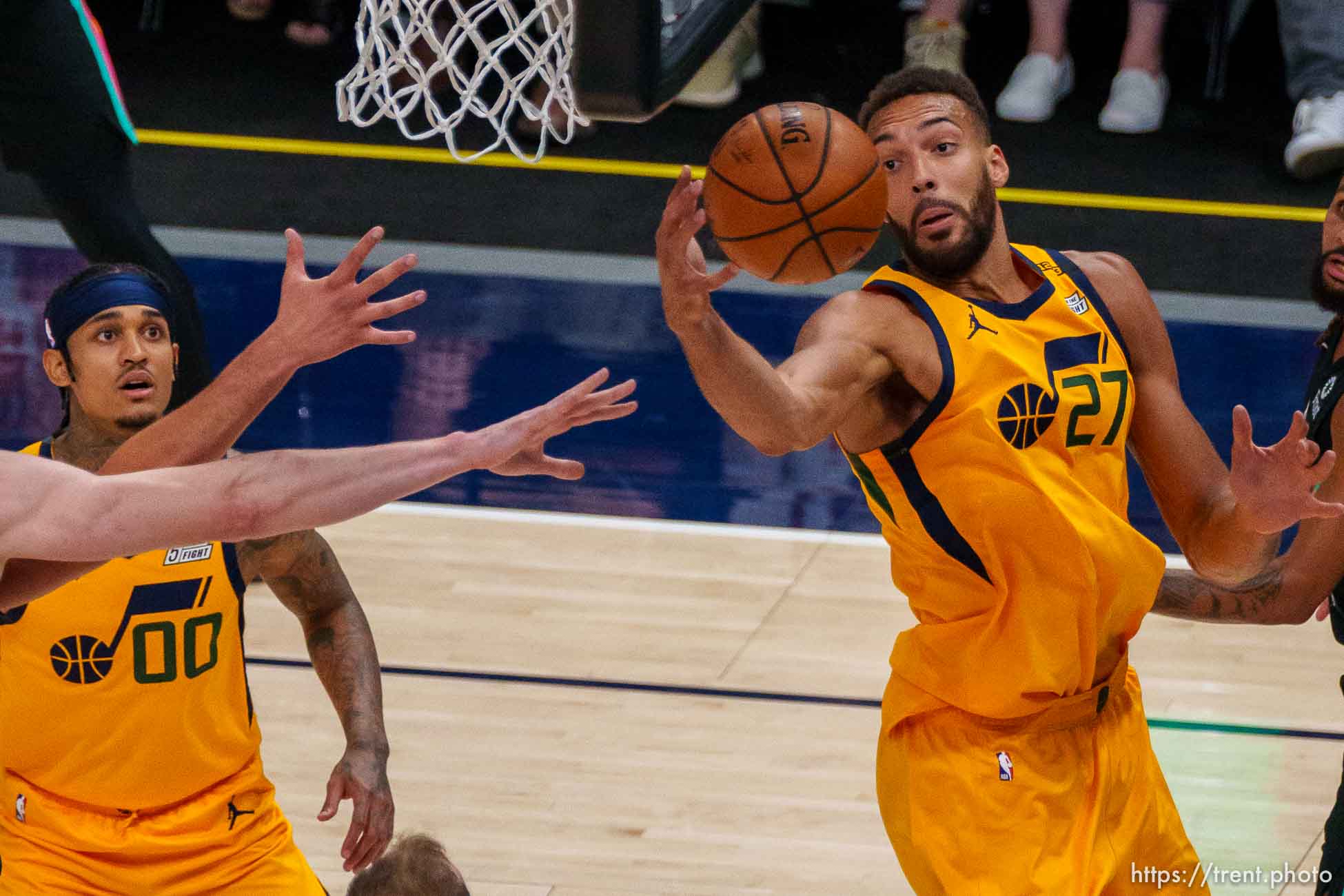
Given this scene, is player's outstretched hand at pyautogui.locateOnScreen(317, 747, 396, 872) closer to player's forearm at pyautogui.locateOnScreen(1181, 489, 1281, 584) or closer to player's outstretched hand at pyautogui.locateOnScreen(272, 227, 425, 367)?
player's outstretched hand at pyautogui.locateOnScreen(272, 227, 425, 367)

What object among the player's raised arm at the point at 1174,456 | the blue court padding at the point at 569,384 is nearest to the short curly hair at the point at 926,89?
the player's raised arm at the point at 1174,456

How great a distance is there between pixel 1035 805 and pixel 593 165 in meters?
7.28

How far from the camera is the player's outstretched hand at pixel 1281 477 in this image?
10.5 feet

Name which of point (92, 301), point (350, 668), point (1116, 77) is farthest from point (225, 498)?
point (1116, 77)

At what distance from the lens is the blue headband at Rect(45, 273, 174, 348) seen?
3.91m

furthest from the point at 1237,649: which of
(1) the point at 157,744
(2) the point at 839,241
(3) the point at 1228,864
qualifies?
(1) the point at 157,744

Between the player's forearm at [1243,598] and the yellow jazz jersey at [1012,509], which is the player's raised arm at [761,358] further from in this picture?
the player's forearm at [1243,598]

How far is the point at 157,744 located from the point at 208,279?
18.4 feet

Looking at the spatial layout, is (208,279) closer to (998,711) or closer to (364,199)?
(364,199)

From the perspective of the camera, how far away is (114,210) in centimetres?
591

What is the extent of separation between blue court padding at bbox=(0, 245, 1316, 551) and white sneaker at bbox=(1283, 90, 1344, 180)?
118 cm

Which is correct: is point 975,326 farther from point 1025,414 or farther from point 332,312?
point 332,312

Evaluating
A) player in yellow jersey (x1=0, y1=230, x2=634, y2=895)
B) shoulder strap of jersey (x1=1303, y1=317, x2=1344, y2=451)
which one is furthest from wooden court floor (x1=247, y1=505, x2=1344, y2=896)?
shoulder strap of jersey (x1=1303, y1=317, x2=1344, y2=451)

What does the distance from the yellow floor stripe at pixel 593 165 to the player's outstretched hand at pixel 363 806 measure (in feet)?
21.0
